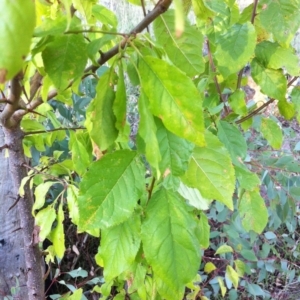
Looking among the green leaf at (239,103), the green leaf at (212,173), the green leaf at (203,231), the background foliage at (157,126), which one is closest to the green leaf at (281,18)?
the background foliage at (157,126)

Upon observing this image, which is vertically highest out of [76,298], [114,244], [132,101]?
[132,101]

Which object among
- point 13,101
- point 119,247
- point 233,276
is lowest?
point 233,276

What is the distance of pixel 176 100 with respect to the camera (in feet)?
1.00

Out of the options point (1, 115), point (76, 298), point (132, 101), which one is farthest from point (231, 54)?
point (132, 101)

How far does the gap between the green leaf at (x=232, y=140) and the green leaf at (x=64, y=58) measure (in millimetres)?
298

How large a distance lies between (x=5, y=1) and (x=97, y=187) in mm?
242

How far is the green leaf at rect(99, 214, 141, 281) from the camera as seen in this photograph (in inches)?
17.5

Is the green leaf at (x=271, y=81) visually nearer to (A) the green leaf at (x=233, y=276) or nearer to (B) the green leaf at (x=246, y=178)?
(B) the green leaf at (x=246, y=178)

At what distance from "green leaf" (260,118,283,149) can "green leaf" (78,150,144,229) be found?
0.47 m

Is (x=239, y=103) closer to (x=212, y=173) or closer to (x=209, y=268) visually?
(x=212, y=173)

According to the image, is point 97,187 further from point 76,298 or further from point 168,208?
point 76,298

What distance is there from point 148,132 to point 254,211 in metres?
0.46

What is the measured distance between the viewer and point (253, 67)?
62 cm

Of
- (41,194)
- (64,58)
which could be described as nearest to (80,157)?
(41,194)
